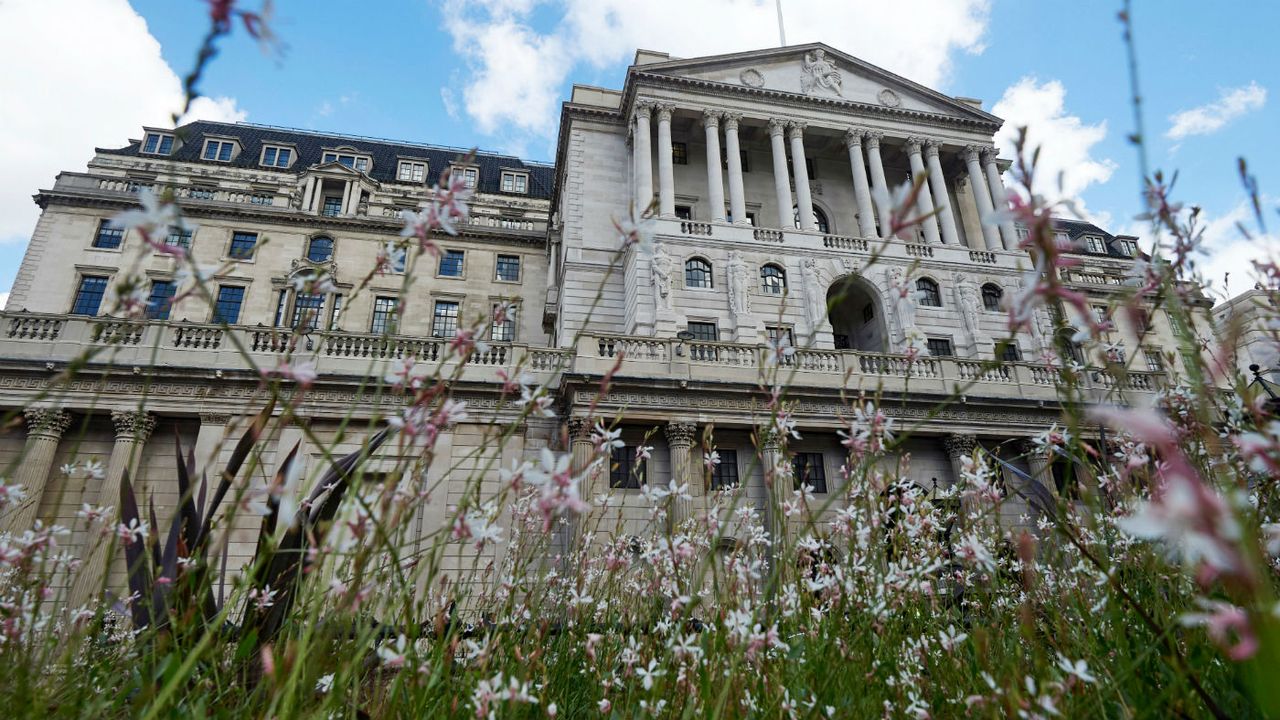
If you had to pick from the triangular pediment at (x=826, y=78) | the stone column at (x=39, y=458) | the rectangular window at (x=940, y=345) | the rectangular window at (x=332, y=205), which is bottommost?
the stone column at (x=39, y=458)

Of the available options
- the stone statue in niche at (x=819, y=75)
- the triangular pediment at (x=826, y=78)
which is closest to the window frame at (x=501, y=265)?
the triangular pediment at (x=826, y=78)

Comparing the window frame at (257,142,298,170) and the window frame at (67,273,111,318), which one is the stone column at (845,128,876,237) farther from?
the window frame at (67,273,111,318)

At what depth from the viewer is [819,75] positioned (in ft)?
95.6

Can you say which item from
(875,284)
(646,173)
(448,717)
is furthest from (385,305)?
(448,717)

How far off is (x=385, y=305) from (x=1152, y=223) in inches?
1311

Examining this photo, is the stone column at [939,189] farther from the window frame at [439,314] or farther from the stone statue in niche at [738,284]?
the window frame at [439,314]

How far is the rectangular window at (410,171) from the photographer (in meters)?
41.8

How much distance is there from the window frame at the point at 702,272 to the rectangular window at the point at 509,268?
1337 centimetres

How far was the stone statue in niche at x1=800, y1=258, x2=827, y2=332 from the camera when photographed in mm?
22906

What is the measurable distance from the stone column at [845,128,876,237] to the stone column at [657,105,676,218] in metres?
8.23

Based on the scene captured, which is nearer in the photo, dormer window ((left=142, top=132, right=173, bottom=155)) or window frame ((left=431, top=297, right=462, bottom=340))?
window frame ((left=431, top=297, right=462, bottom=340))

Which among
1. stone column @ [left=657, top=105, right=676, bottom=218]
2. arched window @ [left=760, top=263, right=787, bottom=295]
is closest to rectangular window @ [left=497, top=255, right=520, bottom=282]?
stone column @ [left=657, top=105, right=676, bottom=218]

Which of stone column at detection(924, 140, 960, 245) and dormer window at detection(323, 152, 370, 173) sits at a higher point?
dormer window at detection(323, 152, 370, 173)

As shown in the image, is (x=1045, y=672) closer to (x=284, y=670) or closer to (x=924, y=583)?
(x=924, y=583)
